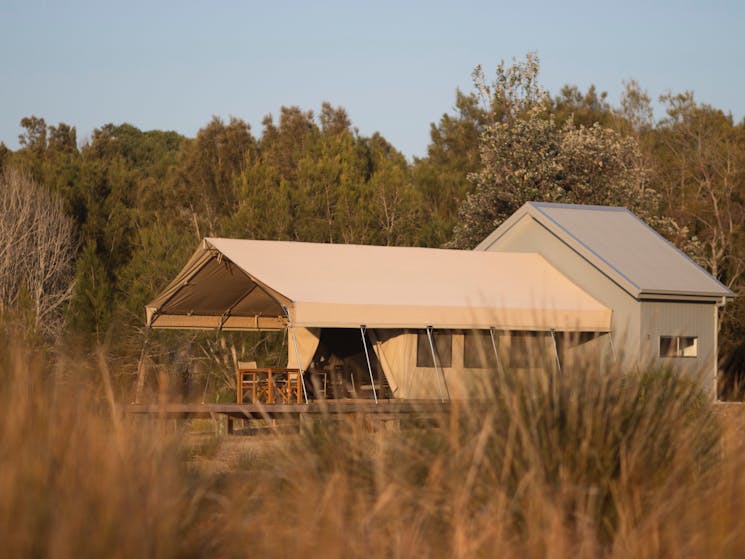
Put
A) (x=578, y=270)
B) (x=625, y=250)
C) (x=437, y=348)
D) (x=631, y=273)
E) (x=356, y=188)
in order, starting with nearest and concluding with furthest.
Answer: (x=437, y=348), (x=631, y=273), (x=578, y=270), (x=625, y=250), (x=356, y=188)

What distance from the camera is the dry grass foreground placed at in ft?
14.3

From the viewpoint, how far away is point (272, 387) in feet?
50.2

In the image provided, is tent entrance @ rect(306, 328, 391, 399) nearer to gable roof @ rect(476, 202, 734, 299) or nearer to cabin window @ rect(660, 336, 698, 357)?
gable roof @ rect(476, 202, 734, 299)

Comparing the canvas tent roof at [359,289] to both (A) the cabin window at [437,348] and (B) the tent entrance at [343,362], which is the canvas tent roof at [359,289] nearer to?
(A) the cabin window at [437,348]

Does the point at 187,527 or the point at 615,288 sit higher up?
the point at 615,288

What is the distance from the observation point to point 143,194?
→ 1395 inches

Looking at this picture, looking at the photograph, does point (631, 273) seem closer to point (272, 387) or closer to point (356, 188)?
point (272, 387)

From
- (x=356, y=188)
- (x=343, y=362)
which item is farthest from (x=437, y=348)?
(x=356, y=188)

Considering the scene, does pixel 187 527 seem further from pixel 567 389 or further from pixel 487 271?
pixel 487 271

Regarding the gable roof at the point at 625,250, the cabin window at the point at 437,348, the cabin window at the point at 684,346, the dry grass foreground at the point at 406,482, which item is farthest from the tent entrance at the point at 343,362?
the dry grass foreground at the point at 406,482

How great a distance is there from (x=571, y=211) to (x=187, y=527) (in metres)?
16.0

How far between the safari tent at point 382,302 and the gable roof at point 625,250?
66 centimetres


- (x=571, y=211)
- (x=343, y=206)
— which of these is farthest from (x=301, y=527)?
(x=343, y=206)

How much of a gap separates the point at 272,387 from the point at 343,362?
8.81 feet
